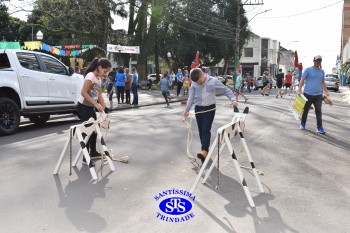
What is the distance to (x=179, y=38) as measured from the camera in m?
41.5

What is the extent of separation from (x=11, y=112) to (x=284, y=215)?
7.51 m

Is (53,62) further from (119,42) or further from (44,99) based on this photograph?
(119,42)

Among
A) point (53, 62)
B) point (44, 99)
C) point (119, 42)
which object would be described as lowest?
point (44, 99)

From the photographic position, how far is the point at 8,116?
9336mm

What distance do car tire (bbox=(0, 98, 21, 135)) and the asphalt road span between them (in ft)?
1.42

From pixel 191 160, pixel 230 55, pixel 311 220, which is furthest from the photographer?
pixel 230 55

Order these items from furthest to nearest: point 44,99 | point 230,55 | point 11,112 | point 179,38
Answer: point 230,55, point 179,38, point 44,99, point 11,112

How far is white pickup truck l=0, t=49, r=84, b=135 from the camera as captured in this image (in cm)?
929

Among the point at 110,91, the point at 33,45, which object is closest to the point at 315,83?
the point at 110,91

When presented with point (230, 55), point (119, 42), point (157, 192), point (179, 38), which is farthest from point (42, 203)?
point (230, 55)

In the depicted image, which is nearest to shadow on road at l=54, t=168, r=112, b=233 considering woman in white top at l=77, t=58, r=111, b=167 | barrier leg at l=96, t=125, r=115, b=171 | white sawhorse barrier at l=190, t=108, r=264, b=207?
barrier leg at l=96, t=125, r=115, b=171

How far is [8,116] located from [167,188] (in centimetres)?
595

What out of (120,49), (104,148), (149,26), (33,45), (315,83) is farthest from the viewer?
(149,26)

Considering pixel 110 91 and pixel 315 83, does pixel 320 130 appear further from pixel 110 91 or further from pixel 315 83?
pixel 110 91
